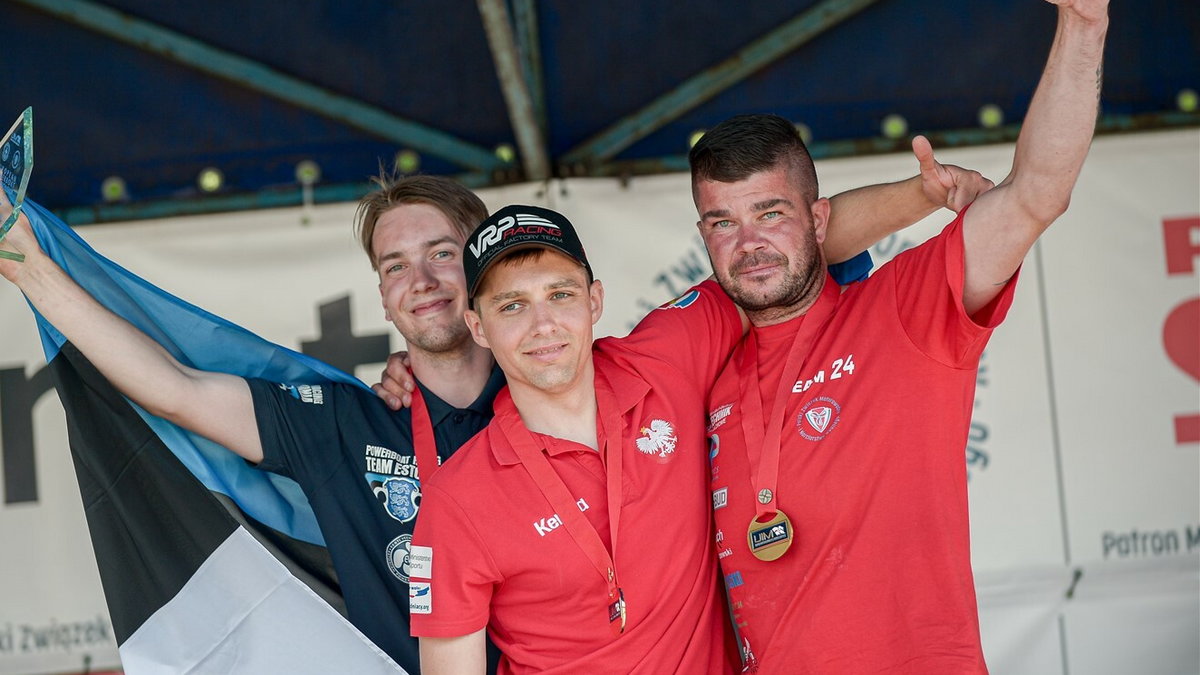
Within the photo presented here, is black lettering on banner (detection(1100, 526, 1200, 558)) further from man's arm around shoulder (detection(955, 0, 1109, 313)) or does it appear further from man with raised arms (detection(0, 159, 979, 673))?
man's arm around shoulder (detection(955, 0, 1109, 313))

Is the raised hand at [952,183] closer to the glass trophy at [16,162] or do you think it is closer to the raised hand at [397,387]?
the raised hand at [397,387]

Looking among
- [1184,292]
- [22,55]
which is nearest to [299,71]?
[22,55]

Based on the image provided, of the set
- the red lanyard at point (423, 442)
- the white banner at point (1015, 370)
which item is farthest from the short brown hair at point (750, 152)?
the white banner at point (1015, 370)

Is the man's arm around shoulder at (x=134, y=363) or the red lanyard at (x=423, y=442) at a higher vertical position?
the man's arm around shoulder at (x=134, y=363)

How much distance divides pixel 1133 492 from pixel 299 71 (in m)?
2.99

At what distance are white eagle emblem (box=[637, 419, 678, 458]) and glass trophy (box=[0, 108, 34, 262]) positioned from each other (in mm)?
1188

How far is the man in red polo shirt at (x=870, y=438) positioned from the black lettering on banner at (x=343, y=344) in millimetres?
1815

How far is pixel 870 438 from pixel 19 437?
9.58 ft

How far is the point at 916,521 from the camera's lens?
213cm

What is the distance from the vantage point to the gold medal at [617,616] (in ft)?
6.80

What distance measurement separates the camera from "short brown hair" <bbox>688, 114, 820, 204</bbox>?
2.35 m

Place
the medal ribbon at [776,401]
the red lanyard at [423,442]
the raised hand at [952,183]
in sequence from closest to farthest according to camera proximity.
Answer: the medal ribbon at [776,401], the raised hand at [952,183], the red lanyard at [423,442]

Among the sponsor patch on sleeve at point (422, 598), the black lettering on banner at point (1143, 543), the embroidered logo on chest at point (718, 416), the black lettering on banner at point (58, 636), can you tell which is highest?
the embroidered logo on chest at point (718, 416)

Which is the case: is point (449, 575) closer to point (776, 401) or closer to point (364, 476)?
point (364, 476)
